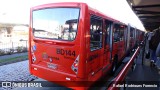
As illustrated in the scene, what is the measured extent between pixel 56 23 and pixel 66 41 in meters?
0.69

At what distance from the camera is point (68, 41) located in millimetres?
4738

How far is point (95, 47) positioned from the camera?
17.6ft

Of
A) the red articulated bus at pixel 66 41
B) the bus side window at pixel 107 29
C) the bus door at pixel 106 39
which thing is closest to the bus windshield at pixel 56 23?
the red articulated bus at pixel 66 41

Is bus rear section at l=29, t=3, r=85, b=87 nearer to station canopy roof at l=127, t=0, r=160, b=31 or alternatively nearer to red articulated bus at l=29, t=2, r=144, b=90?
red articulated bus at l=29, t=2, r=144, b=90

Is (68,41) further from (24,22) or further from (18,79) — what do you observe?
(24,22)

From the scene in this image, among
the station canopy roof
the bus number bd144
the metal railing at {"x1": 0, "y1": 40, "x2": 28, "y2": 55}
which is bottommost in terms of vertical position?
the metal railing at {"x1": 0, "y1": 40, "x2": 28, "y2": 55}

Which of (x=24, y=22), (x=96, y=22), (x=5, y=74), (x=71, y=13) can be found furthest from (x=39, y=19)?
(x=24, y=22)

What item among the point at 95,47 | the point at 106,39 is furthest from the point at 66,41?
the point at 106,39

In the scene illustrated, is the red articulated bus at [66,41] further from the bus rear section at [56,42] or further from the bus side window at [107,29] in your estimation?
the bus side window at [107,29]

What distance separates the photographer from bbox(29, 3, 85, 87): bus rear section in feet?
15.2

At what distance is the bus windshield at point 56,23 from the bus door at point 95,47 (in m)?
0.62

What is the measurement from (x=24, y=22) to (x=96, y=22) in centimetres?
2468

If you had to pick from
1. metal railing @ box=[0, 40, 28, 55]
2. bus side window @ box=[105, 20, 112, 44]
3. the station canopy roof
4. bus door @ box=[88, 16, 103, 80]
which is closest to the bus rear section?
bus door @ box=[88, 16, 103, 80]

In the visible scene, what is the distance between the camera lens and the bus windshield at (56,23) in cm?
468
